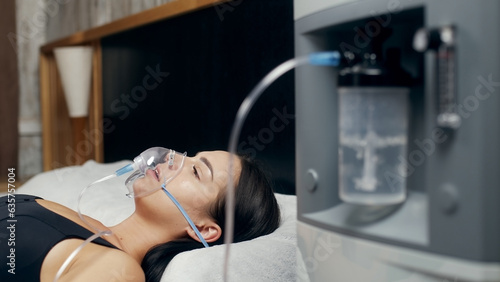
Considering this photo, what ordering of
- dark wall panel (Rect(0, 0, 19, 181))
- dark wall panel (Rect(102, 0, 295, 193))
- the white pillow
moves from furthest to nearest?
dark wall panel (Rect(0, 0, 19, 181)) → dark wall panel (Rect(102, 0, 295, 193)) → the white pillow

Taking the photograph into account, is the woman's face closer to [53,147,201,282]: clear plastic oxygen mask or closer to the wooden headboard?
[53,147,201,282]: clear plastic oxygen mask

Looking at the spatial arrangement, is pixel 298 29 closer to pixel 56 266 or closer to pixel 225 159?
pixel 225 159

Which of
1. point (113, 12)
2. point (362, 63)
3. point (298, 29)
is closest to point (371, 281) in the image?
point (362, 63)

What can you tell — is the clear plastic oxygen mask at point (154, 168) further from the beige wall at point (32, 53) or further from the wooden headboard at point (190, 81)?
the beige wall at point (32, 53)

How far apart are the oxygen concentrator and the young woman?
0.51 meters

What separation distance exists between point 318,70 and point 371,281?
0.31 m

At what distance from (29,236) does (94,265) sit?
0.77ft

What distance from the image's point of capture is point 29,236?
1.20m

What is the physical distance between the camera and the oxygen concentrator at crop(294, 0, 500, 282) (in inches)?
23.5

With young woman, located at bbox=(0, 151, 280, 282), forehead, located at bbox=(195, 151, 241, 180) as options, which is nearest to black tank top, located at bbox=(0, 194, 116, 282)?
young woman, located at bbox=(0, 151, 280, 282)

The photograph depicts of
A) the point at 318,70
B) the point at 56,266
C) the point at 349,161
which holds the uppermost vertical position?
the point at 318,70

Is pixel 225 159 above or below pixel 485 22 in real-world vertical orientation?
below

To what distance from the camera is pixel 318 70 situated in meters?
0.80

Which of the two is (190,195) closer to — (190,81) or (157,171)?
(157,171)
